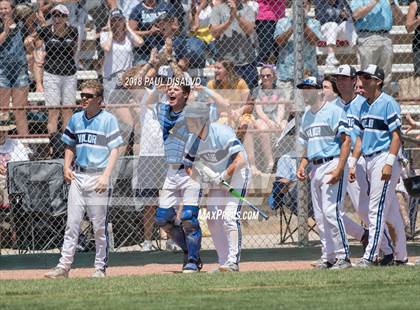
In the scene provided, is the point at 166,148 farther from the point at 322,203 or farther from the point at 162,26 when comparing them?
the point at 162,26

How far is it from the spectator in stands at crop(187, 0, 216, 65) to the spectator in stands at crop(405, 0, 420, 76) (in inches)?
106

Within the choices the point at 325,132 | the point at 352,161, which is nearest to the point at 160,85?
the point at 325,132

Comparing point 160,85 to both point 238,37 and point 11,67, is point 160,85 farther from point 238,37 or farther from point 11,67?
point 11,67

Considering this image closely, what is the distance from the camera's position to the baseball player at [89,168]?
11.0 m

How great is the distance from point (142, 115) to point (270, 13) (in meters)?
2.59

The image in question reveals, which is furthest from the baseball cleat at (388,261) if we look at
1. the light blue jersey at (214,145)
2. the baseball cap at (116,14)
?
the baseball cap at (116,14)

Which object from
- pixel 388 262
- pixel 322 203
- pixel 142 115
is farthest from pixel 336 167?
pixel 142 115

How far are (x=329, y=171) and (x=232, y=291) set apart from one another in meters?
2.33

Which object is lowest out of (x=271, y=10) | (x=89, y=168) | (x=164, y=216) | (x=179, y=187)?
(x=164, y=216)

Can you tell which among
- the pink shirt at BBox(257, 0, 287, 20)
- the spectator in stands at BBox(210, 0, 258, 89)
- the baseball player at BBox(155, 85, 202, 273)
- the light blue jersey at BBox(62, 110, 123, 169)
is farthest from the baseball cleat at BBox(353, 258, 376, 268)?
the pink shirt at BBox(257, 0, 287, 20)

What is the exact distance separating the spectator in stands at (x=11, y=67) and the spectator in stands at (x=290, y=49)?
3251mm

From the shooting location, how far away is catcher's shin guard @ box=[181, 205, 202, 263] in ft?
37.4

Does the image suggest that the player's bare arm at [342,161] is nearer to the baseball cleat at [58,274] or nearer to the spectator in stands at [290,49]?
the baseball cleat at [58,274]

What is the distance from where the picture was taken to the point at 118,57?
14.6 metres
